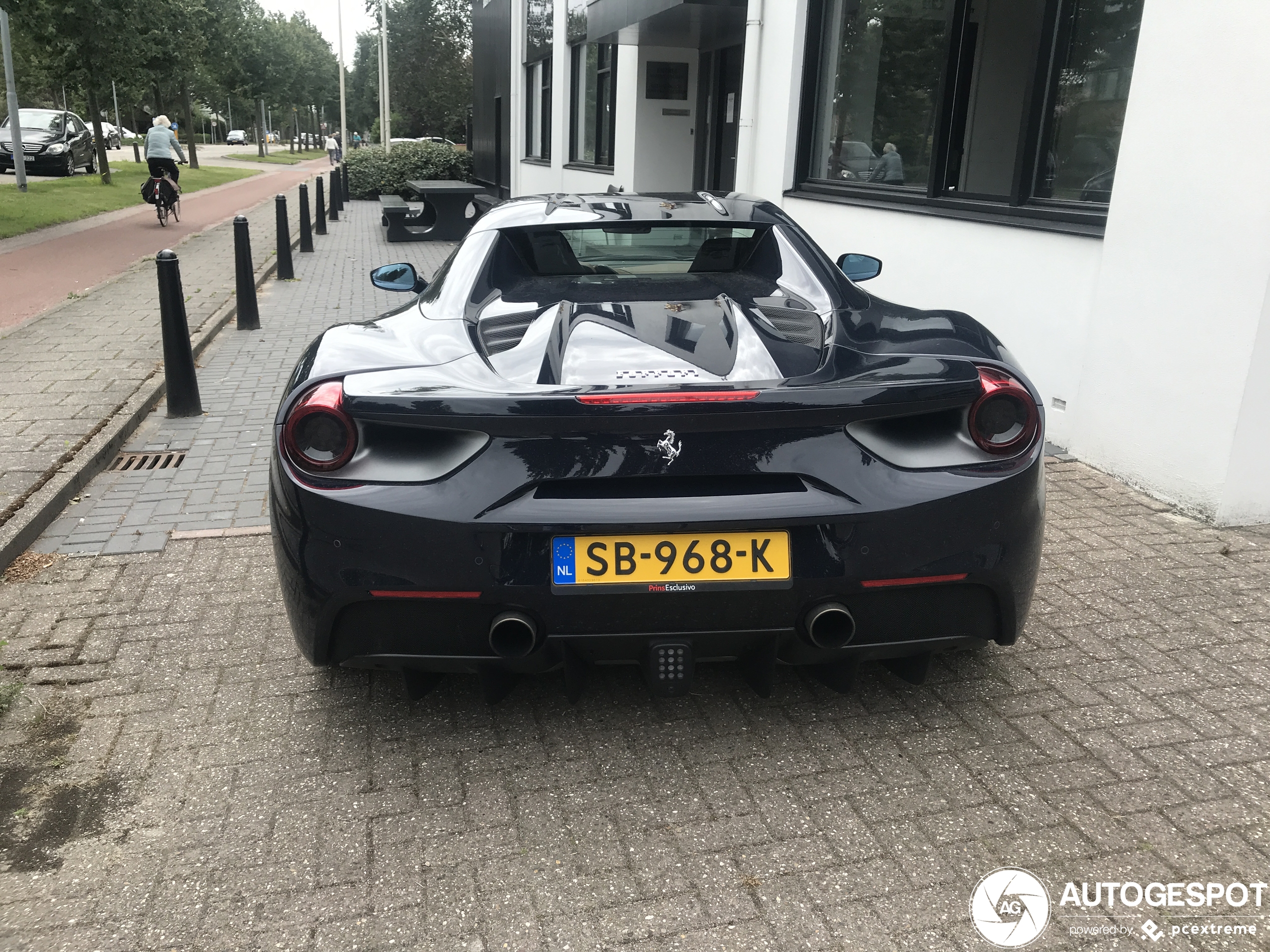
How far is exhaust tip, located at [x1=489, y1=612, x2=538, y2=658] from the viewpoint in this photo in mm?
2535

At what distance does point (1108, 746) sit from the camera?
2951mm

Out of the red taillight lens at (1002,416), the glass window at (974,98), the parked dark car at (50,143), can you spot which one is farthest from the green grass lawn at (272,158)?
the red taillight lens at (1002,416)

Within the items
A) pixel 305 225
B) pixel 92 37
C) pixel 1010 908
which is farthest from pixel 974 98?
pixel 92 37

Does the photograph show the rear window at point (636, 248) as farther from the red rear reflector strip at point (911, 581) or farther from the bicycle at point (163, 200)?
the bicycle at point (163, 200)

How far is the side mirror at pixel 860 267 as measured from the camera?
410cm

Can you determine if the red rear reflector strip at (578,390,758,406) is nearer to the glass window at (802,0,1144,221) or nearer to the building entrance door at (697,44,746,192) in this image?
the glass window at (802,0,1144,221)

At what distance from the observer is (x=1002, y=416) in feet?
8.77

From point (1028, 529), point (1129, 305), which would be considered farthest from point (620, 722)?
point (1129, 305)

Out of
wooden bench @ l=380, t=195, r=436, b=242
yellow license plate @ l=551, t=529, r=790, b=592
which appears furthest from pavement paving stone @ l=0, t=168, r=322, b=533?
wooden bench @ l=380, t=195, r=436, b=242

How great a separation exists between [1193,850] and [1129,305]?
3408 millimetres

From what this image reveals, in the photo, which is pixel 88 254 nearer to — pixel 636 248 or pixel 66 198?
pixel 66 198

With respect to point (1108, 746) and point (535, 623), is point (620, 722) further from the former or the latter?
point (1108, 746)

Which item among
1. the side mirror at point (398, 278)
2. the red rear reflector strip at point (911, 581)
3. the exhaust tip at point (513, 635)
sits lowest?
the exhaust tip at point (513, 635)

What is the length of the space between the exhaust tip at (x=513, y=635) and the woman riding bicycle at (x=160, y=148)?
19561 mm
